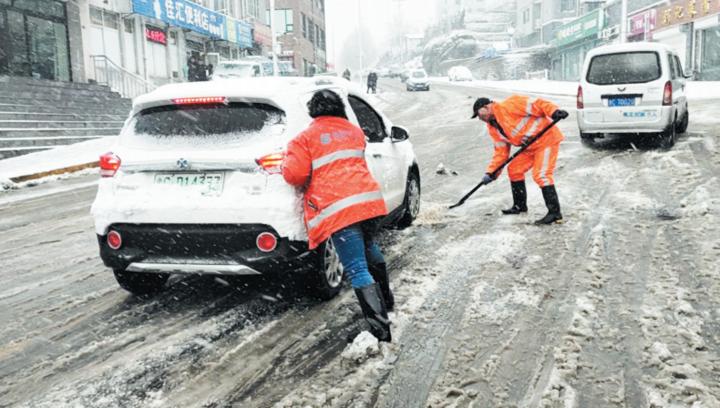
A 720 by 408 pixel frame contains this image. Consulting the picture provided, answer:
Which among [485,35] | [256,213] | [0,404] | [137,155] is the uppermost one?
[485,35]

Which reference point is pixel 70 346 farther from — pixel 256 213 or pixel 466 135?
pixel 466 135

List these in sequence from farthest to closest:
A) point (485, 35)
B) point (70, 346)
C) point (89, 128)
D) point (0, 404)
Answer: point (485, 35), point (89, 128), point (70, 346), point (0, 404)

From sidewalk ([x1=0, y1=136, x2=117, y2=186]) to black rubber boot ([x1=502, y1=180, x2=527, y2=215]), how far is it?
9.35 m

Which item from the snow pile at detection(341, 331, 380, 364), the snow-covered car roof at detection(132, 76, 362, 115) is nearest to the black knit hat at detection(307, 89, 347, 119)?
the snow-covered car roof at detection(132, 76, 362, 115)

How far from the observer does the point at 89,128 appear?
58.7 ft

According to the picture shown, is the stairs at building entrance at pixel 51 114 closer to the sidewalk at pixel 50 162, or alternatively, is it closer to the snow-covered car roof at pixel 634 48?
the sidewalk at pixel 50 162

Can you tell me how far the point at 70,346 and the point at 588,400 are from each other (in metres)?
3.03

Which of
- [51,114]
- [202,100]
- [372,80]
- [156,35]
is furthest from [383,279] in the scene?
[372,80]

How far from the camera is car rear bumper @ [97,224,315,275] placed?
393 cm

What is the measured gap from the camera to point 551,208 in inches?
258

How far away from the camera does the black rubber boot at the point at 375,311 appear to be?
3.57 meters

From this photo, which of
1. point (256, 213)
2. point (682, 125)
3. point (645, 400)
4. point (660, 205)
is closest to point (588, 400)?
point (645, 400)

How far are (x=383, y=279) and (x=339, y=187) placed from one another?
0.80m

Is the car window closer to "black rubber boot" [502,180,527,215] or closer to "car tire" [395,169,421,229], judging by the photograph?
"car tire" [395,169,421,229]
